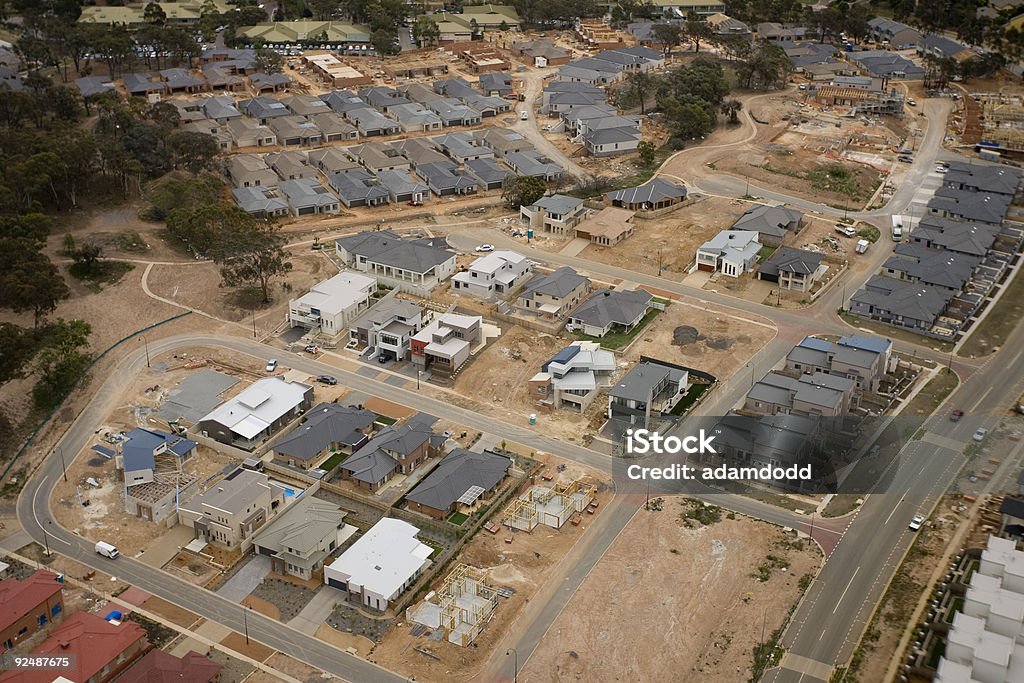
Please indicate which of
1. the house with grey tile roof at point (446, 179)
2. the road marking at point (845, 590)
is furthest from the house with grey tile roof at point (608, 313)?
the house with grey tile roof at point (446, 179)

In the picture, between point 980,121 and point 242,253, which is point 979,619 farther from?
point 980,121

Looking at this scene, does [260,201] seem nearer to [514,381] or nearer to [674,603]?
[514,381]

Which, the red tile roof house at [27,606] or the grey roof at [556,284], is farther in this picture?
the grey roof at [556,284]

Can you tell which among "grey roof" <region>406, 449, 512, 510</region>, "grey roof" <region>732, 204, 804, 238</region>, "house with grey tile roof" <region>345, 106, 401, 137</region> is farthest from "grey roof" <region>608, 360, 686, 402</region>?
"house with grey tile roof" <region>345, 106, 401, 137</region>

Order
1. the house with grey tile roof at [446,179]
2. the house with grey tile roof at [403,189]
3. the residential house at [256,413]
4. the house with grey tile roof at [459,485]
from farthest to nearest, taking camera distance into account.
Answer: the house with grey tile roof at [446,179] < the house with grey tile roof at [403,189] < the residential house at [256,413] < the house with grey tile roof at [459,485]

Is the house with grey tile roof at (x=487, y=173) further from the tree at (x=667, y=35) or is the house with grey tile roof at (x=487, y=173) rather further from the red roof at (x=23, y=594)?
the red roof at (x=23, y=594)

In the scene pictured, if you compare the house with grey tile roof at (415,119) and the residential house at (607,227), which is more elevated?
the house with grey tile roof at (415,119)

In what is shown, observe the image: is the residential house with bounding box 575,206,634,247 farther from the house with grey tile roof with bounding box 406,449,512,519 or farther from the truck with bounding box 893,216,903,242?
the house with grey tile roof with bounding box 406,449,512,519
